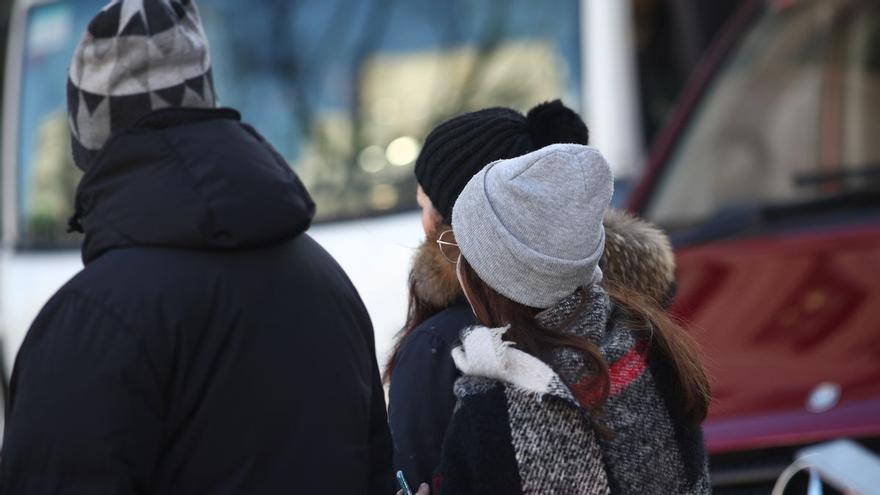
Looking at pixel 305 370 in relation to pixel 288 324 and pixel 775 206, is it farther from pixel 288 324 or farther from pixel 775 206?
pixel 775 206

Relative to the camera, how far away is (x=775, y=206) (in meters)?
4.10

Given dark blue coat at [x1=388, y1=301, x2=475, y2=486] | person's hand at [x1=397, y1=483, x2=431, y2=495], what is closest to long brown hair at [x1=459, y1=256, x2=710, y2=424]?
dark blue coat at [x1=388, y1=301, x2=475, y2=486]

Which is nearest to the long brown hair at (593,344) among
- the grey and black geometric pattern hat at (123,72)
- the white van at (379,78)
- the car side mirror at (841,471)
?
the grey and black geometric pattern hat at (123,72)

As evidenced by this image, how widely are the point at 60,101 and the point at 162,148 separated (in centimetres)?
443

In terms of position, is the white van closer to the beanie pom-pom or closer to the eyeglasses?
the beanie pom-pom

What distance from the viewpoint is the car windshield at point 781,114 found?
448cm

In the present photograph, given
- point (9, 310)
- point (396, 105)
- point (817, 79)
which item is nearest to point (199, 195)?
point (817, 79)

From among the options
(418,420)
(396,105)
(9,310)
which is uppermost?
(418,420)

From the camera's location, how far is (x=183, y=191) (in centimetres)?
185

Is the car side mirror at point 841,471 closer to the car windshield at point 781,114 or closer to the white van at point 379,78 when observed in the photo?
the car windshield at point 781,114

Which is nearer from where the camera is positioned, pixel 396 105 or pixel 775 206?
pixel 775 206

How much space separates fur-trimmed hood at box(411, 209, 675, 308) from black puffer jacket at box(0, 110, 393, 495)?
233mm

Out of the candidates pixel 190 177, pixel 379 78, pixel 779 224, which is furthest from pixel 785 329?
pixel 379 78

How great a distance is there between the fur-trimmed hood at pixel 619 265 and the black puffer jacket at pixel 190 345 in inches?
9.2
